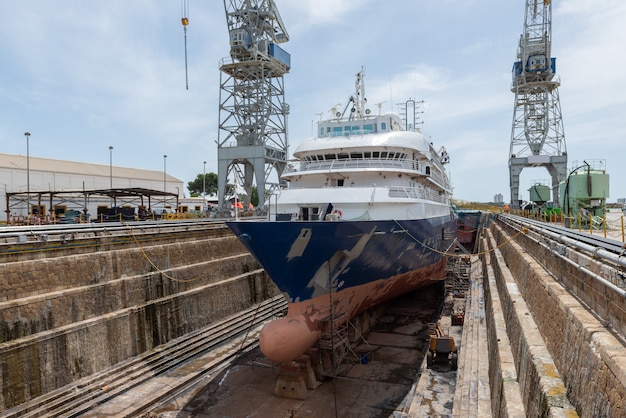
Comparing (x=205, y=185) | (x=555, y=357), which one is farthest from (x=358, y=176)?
(x=205, y=185)

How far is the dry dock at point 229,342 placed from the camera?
17.9 ft

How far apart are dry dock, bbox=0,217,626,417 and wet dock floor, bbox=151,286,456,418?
5cm

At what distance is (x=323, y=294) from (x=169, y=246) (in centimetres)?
770

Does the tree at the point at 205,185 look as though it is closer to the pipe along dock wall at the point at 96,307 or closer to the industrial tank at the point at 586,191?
the pipe along dock wall at the point at 96,307

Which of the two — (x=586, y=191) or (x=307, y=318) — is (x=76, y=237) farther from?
(x=586, y=191)

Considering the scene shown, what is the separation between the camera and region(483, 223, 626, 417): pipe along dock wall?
386 cm

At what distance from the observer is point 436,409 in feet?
33.3

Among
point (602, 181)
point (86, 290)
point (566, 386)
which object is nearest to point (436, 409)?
point (566, 386)

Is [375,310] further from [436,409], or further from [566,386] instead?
[566,386]

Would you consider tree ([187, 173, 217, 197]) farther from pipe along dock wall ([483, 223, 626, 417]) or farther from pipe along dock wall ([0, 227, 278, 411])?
pipe along dock wall ([483, 223, 626, 417])

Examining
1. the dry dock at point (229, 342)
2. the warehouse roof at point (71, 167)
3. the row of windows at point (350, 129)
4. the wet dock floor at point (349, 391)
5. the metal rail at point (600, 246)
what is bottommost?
the wet dock floor at point (349, 391)

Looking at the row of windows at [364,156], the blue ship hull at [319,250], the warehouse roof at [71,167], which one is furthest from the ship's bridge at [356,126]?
the warehouse roof at [71,167]

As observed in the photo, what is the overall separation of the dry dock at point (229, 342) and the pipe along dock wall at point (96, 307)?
0.04 m

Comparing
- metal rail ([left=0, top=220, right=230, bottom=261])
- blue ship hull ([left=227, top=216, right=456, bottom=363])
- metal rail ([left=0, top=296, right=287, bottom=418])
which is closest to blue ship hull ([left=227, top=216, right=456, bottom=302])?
blue ship hull ([left=227, top=216, right=456, bottom=363])
